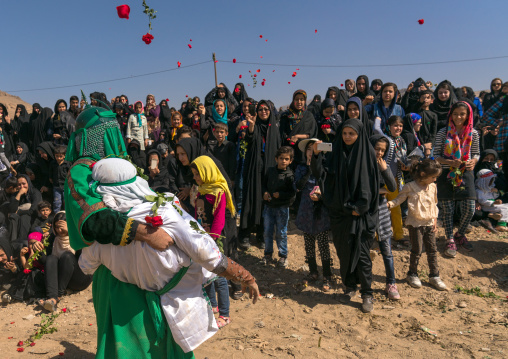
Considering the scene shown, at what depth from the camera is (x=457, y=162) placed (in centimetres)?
542

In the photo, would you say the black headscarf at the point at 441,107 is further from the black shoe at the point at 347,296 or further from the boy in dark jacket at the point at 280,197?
the black shoe at the point at 347,296

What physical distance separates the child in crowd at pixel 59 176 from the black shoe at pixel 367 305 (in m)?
5.48

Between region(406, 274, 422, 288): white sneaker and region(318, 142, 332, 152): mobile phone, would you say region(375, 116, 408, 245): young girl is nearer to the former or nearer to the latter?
region(406, 274, 422, 288): white sneaker

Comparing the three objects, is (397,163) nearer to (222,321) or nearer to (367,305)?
(367,305)

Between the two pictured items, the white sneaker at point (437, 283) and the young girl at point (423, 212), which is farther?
the white sneaker at point (437, 283)

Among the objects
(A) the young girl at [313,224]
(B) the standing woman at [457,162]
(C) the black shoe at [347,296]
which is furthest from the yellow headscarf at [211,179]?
(B) the standing woman at [457,162]

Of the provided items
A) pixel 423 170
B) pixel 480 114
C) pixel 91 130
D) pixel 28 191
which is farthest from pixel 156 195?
pixel 480 114

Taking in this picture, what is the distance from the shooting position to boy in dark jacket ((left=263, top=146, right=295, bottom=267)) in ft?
17.5

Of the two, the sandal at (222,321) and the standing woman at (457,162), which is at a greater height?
the standing woman at (457,162)

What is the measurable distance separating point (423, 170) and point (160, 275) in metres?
3.79

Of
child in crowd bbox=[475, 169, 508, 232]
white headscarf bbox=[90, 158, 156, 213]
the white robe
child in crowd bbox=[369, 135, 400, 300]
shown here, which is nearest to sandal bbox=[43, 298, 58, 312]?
the white robe

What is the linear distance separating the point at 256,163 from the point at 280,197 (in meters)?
0.82

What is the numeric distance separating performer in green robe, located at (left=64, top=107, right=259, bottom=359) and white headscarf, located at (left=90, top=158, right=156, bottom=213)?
2.4 inches

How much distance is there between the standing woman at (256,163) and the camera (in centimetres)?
582
